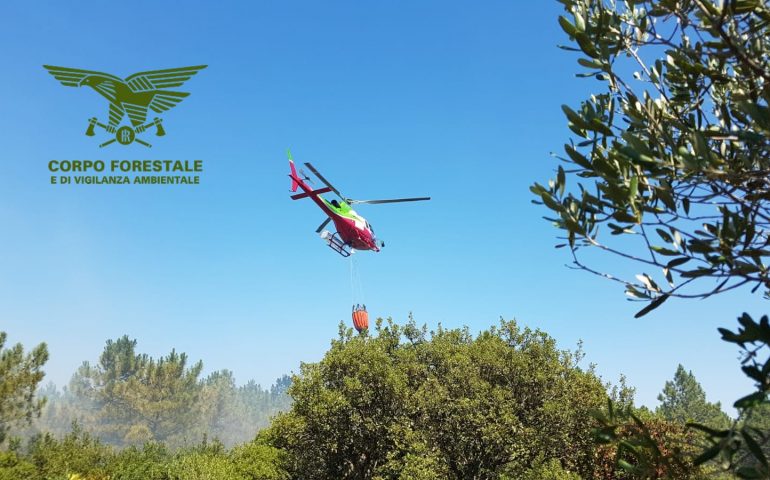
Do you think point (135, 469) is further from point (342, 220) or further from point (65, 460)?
point (342, 220)

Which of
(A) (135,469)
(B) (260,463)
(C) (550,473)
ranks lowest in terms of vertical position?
(C) (550,473)

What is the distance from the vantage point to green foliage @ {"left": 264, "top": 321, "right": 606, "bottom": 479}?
20422mm

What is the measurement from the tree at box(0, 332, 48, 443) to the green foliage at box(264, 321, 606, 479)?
19286mm

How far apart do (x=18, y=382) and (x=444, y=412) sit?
Answer: 91.7 ft

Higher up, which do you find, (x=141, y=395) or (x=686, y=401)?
(x=141, y=395)

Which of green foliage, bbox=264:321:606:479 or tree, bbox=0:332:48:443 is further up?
tree, bbox=0:332:48:443

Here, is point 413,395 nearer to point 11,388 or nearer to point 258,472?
point 258,472

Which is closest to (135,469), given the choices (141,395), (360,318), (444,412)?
(360,318)

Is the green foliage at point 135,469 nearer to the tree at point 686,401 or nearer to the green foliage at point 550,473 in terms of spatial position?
the green foliage at point 550,473

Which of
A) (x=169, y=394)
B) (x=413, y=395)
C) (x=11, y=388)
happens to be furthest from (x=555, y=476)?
(x=169, y=394)

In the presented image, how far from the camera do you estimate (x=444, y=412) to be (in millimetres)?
21484

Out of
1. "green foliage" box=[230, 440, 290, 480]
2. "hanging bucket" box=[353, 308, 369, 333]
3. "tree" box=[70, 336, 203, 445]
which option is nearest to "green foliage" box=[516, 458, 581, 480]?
"green foliage" box=[230, 440, 290, 480]

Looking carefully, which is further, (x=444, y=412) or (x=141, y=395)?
(x=141, y=395)

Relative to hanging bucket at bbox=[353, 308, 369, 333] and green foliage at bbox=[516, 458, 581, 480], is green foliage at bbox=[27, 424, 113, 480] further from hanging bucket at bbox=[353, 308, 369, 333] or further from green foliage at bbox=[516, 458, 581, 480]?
green foliage at bbox=[516, 458, 581, 480]
